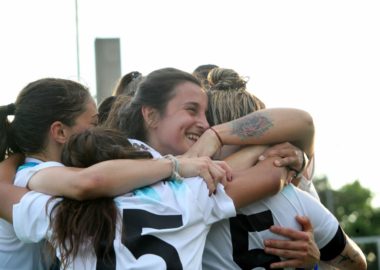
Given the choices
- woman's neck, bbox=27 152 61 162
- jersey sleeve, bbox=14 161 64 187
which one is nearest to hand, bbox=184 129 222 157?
jersey sleeve, bbox=14 161 64 187

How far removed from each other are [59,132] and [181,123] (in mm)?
597

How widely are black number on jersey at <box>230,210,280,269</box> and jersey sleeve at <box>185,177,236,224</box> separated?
Result: 0.41 ft

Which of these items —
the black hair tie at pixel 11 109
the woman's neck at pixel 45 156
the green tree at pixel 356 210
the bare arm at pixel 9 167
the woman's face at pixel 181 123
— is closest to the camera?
the bare arm at pixel 9 167

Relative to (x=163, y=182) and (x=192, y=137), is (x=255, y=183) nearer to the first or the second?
(x=163, y=182)

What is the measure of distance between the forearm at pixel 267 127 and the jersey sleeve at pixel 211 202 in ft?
1.22

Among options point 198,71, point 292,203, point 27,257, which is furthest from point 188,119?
point 198,71

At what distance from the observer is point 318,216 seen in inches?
146

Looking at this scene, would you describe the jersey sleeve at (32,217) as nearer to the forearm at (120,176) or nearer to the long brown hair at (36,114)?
the forearm at (120,176)

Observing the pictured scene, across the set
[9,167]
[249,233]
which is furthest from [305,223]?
[9,167]

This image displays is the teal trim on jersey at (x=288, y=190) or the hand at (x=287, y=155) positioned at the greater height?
the hand at (x=287, y=155)

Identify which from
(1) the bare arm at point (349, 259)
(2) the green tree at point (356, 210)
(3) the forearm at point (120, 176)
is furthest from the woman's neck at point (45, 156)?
(2) the green tree at point (356, 210)

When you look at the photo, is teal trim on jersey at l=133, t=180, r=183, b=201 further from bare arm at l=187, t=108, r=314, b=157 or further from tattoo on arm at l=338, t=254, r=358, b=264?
tattoo on arm at l=338, t=254, r=358, b=264

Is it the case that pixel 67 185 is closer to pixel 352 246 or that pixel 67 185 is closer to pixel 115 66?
pixel 352 246

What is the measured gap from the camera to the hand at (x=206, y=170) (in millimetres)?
3396
